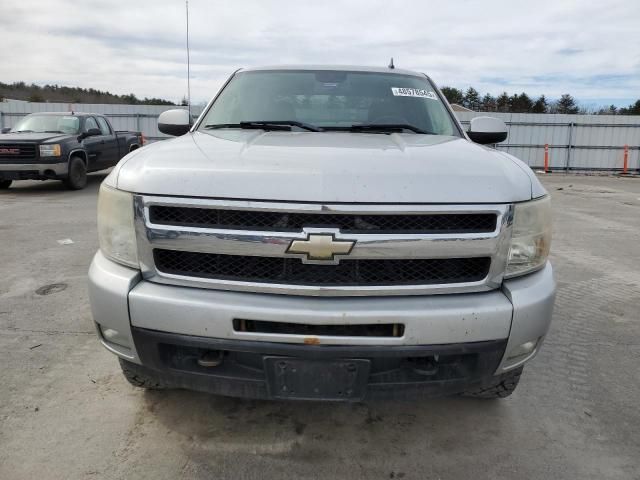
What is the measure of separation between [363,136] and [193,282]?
120 centimetres

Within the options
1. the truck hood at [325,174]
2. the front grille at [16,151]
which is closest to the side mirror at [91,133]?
the front grille at [16,151]

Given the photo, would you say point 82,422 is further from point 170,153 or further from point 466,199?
point 466,199

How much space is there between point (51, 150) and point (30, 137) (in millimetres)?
514

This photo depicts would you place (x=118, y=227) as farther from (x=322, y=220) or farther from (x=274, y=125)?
(x=274, y=125)

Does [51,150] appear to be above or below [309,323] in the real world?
above

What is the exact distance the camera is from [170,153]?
6.88ft

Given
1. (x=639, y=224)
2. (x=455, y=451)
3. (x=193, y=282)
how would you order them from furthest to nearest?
(x=639, y=224), (x=455, y=451), (x=193, y=282)

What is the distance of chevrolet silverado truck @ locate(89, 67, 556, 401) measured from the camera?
177 cm

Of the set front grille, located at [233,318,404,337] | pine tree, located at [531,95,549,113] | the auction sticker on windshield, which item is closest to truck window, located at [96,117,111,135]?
the auction sticker on windshield

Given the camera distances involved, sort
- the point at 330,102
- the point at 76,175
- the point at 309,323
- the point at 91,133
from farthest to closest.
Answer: the point at 91,133
the point at 76,175
the point at 330,102
the point at 309,323

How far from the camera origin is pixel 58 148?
9680 mm

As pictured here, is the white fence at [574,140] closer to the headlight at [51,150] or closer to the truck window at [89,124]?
the truck window at [89,124]

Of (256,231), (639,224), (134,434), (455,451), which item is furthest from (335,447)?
(639,224)

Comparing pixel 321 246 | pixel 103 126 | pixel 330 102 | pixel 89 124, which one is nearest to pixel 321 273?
pixel 321 246
